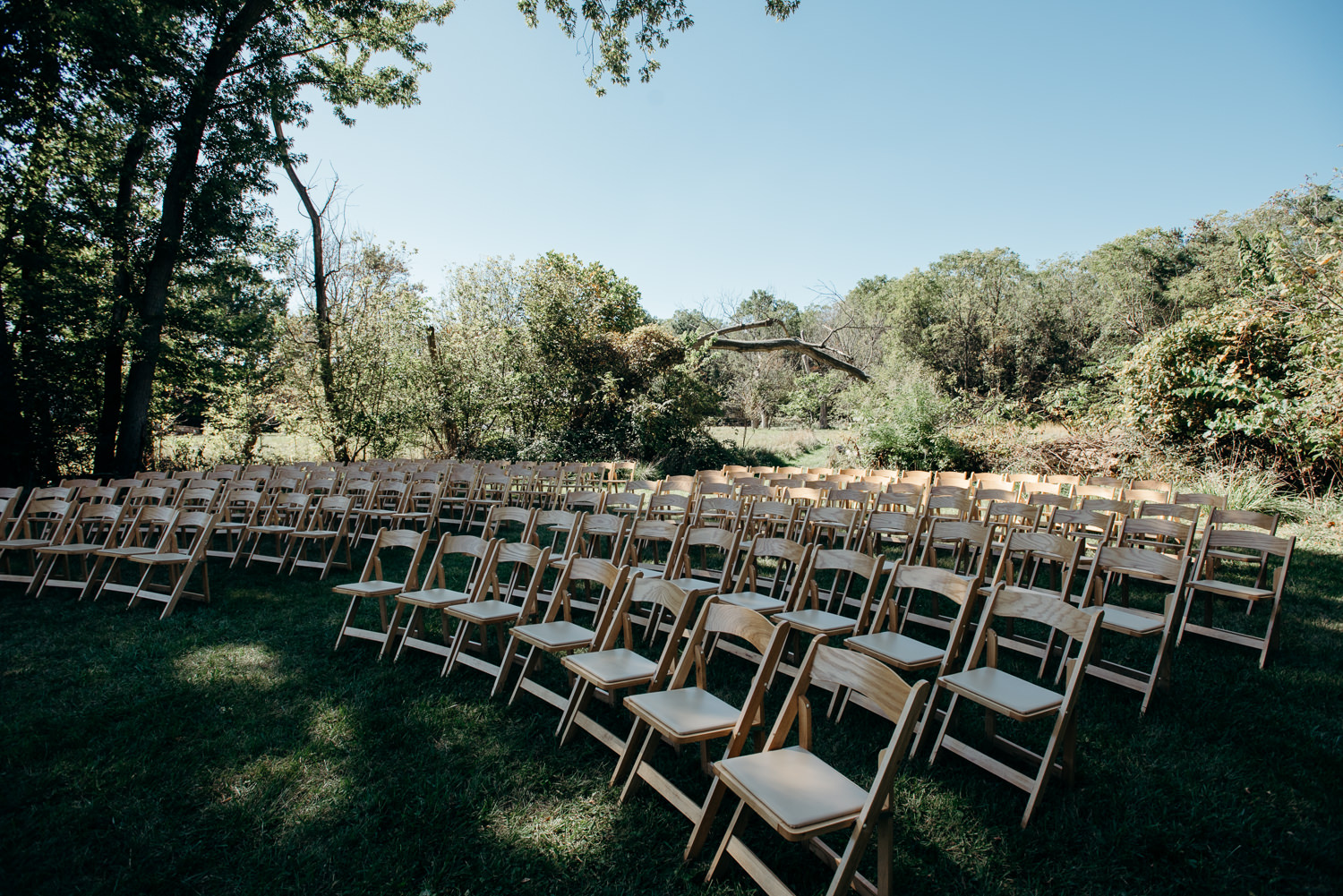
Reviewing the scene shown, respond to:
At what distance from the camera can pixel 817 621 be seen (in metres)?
3.43

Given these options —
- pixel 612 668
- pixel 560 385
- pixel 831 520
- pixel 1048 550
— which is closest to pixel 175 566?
pixel 612 668

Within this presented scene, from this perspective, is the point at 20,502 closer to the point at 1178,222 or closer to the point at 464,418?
the point at 464,418

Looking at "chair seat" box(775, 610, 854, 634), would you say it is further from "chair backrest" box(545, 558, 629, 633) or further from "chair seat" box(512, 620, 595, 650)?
"chair seat" box(512, 620, 595, 650)

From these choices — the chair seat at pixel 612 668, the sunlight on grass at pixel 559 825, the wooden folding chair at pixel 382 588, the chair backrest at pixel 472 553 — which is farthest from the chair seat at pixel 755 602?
the wooden folding chair at pixel 382 588

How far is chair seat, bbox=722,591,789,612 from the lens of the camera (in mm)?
3717

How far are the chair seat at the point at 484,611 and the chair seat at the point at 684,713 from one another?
1317 millimetres

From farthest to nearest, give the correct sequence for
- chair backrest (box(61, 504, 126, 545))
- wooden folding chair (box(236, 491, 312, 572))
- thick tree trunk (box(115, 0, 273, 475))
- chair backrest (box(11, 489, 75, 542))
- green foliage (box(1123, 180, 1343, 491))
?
thick tree trunk (box(115, 0, 273, 475))
green foliage (box(1123, 180, 1343, 491))
wooden folding chair (box(236, 491, 312, 572))
chair backrest (box(11, 489, 75, 542))
chair backrest (box(61, 504, 126, 545))

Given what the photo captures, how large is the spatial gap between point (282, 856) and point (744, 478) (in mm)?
6138

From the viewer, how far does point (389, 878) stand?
7.21ft

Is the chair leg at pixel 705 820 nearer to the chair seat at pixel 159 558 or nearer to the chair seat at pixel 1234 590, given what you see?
the chair seat at pixel 1234 590

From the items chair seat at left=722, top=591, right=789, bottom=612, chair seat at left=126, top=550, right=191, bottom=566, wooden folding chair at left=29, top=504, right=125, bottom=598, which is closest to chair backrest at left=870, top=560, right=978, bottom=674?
chair seat at left=722, top=591, right=789, bottom=612

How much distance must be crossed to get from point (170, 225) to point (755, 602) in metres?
11.4

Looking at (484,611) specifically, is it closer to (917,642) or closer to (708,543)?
(708,543)

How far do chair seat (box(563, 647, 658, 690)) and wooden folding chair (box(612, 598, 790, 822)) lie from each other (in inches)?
5.1
